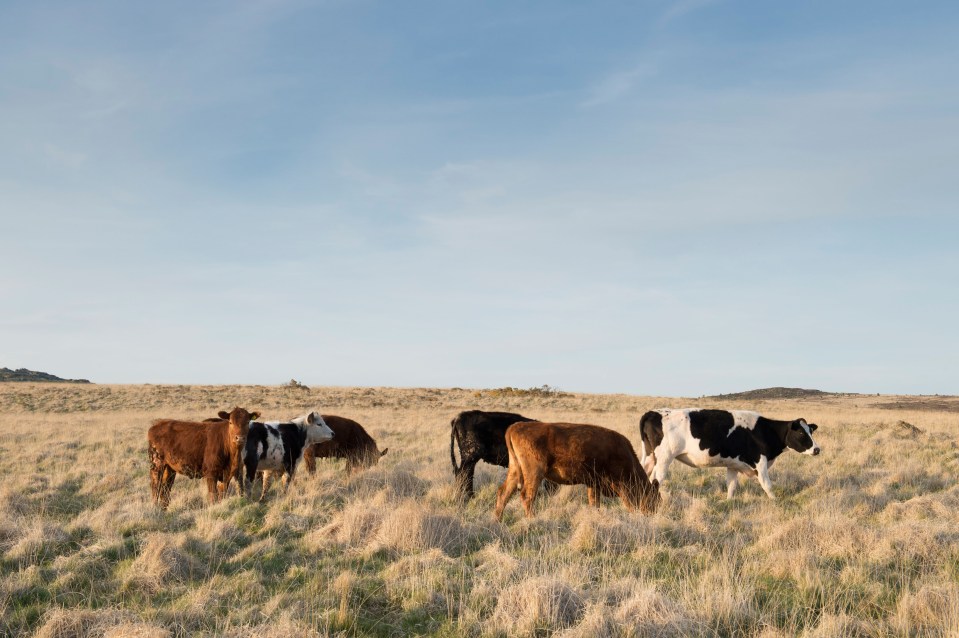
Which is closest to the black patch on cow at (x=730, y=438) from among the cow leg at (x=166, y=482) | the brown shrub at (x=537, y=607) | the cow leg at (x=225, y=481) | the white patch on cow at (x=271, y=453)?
the brown shrub at (x=537, y=607)

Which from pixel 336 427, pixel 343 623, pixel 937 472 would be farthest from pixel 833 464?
pixel 343 623

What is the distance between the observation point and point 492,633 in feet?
19.1

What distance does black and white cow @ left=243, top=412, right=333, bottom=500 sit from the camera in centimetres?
1216

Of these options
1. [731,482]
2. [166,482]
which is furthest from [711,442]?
[166,482]

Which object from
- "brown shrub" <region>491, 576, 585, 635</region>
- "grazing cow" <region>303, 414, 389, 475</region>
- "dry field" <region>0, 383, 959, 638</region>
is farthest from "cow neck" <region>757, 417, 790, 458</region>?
"brown shrub" <region>491, 576, 585, 635</region>

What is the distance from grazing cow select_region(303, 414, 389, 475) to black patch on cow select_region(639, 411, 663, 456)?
5.66m

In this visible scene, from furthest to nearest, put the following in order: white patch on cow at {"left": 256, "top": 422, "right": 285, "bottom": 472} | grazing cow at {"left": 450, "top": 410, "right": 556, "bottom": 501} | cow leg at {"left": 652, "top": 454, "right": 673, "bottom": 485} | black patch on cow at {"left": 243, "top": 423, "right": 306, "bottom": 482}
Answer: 1. cow leg at {"left": 652, "top": 454, "right": 673, "bottom": 485}
2. white patch on cow at {"left": 256, "top": 422, "right": 285, "bottom": 472}
3. grazing cow at {"left": 450, "top": 410, "right": 556, "bottom": 501}
4. black patch on cow at {"left": 243, "top": 423, "right": 306, "bottom": 482}

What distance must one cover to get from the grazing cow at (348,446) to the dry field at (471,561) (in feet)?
3.76

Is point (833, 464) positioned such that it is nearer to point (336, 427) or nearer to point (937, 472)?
point (937, 472)

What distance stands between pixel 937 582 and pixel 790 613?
1937 mm

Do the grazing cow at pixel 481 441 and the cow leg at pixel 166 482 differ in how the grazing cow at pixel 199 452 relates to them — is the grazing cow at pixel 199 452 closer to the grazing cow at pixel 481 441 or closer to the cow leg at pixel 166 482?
the cow leg at pixel 166 482

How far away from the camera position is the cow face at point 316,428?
14086 mm

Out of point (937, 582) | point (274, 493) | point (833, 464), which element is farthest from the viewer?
point (833, 464)

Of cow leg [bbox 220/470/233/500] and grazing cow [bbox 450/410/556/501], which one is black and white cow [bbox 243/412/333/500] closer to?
cow leg [bbox 220/470/233/500]
